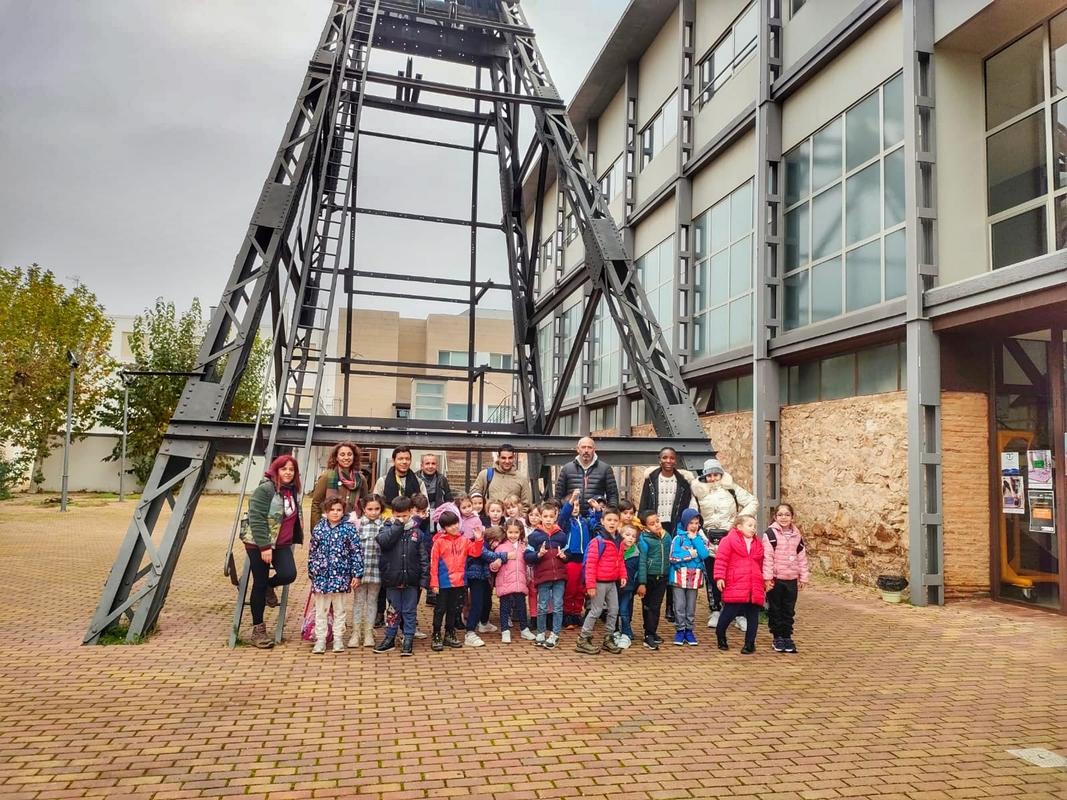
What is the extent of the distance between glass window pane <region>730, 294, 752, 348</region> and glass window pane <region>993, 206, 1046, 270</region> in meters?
5.36

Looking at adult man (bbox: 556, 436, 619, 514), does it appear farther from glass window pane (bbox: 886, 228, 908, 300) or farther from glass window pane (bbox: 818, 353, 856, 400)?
glass window pane (bbox: 818, 353, 856, 400)

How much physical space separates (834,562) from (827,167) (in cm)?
676

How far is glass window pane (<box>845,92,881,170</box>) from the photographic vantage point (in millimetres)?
12359

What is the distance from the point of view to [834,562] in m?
12.9

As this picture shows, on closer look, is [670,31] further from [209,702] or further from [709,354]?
[209,702]

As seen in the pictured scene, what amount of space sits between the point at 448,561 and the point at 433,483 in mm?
1371

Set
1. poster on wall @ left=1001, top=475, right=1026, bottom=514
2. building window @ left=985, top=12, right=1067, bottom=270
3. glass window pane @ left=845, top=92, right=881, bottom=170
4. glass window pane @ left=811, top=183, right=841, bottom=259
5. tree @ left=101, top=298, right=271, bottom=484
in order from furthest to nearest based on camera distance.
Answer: tree @ left=101, top=298, right=271, bottom=484, glass window pane @ left=811, top=183, right=841, bottom=259, glass window pane @ left=845, top=92, right=881, bottom=170, poster on wall @ left=1001, top=475, right=1026, bottom=514, building window @ left=985, top=12, right=1067, bottom=270

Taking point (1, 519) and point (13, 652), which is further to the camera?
point (1, 519)

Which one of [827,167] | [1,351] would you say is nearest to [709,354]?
[827,167]

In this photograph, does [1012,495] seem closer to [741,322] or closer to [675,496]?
[675,496]

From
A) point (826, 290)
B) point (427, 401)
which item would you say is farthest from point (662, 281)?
point (427, 401)

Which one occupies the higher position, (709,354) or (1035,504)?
(709,354)

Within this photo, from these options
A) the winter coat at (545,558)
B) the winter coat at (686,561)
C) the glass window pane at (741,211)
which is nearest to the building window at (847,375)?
the glass window pane at (741,211)

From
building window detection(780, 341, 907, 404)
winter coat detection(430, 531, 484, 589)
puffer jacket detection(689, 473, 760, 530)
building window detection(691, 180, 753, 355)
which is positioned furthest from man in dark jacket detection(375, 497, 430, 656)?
building window detection(691, 180, 753, 355)
